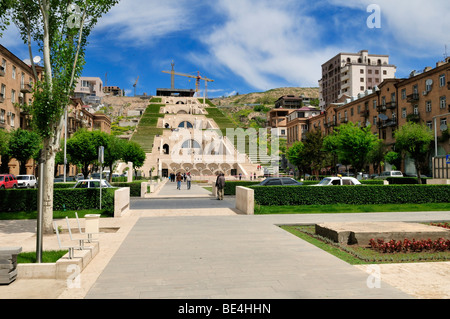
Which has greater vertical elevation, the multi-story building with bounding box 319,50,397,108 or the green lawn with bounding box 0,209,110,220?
the multi-story building with bounding box 319,50,397,108

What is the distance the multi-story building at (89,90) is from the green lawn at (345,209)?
13973 centimetres

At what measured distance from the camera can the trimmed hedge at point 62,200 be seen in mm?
15820

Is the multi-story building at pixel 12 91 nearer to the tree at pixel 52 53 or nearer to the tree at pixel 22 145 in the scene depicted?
the tree at pixel 22 145

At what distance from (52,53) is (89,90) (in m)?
152

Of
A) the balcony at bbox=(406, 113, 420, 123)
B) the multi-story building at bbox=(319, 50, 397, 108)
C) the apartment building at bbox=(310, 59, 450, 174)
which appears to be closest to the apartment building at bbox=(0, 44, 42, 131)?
the apartment building at bbox=(310, 59, 450, 174)

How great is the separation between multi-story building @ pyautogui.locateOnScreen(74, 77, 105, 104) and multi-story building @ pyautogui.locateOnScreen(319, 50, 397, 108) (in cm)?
9205

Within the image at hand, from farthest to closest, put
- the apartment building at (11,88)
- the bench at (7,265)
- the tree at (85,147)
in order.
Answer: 1. the apartment building at (11,88)
2. the tree at (85,147)
3. the bench at (7,265)

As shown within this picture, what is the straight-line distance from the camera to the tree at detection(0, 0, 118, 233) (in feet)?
35.7

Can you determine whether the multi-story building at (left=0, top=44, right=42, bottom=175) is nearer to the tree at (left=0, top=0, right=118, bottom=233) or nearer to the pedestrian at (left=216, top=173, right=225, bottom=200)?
the pedestrian at (left=216, top=173, right=225, bottom=200)

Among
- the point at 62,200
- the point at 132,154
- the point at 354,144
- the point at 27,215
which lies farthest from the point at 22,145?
the point at 354,144

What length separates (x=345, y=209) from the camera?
679 inches

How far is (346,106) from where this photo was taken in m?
62.2

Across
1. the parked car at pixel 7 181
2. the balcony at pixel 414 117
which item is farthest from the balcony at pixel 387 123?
the parked car at pixel 7 181

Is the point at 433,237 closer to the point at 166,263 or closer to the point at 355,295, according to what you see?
the point at 355,295
